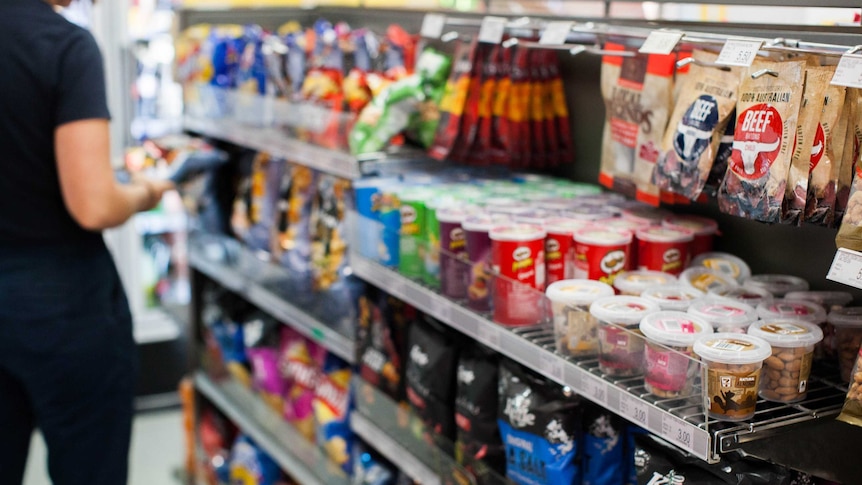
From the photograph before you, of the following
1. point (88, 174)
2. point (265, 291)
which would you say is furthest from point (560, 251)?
point (265, 291)

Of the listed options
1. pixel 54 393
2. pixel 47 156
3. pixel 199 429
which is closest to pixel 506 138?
pixel 47 156

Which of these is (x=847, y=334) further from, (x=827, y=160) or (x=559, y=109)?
(x=559, y=109)

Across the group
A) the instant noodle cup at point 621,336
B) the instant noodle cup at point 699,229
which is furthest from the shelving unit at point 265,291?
the instant noodle cup at point 621,336

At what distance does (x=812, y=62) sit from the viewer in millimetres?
1561

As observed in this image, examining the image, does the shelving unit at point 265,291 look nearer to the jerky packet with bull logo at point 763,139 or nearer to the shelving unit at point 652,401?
the shelving unit at point 652,401

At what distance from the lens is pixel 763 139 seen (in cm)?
161

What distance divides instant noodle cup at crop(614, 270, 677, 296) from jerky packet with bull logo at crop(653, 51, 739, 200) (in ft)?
0.62

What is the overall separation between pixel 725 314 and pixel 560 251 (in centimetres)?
44

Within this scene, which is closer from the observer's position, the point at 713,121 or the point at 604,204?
the point at 713,121

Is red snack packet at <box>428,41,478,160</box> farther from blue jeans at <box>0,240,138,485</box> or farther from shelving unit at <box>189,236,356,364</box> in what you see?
blue jeans at <box>0,240,138,485</box>

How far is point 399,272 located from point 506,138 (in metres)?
0.47

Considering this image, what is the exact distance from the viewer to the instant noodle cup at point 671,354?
5.06ft

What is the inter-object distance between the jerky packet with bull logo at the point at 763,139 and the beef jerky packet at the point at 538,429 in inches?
20.8

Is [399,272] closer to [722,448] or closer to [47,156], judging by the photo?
[47,156]
